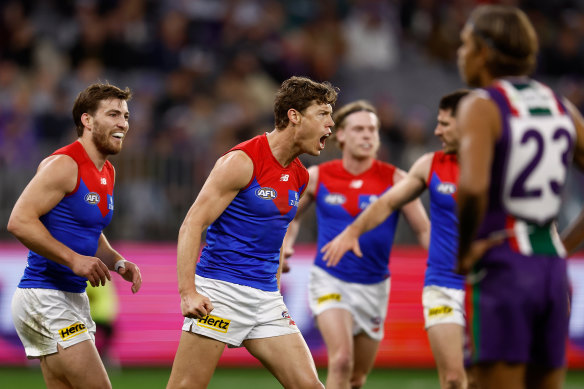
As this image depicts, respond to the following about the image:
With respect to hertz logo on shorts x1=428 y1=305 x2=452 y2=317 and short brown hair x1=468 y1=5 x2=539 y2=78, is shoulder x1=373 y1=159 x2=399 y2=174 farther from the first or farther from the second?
short brown hair x1=468 y1=5 x2=539 y2=78

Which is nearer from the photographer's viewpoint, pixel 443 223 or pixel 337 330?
pixel 443 223

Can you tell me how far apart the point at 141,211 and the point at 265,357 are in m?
7.28

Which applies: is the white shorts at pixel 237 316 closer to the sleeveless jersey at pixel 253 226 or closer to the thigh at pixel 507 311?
the sleeveless jersey at pixel 253 226

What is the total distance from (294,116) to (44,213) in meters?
1.92

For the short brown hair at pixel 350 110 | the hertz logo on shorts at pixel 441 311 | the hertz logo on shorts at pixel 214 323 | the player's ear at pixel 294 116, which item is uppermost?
the player's ear at pixel 294 116

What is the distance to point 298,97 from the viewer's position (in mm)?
6484

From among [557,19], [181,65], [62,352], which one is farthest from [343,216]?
[557,19]

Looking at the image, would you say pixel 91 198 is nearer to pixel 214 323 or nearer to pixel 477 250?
pixel 214 323

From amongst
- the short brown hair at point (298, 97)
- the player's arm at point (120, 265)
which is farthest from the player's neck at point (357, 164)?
the player's arm at point (120, 265)

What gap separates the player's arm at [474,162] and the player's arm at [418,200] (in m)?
2.69

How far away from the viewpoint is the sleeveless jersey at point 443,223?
7680 mm

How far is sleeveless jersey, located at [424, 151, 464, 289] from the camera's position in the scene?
25.2 ft

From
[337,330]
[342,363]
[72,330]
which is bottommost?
[342,363]

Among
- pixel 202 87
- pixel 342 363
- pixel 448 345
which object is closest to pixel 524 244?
pixel 448 345
